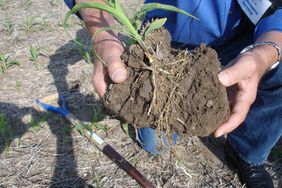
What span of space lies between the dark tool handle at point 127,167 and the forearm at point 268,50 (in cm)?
67

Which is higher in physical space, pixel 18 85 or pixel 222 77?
pixel 222 77

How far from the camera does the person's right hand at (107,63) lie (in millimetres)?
1213

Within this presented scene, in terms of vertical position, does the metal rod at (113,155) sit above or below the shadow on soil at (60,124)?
above

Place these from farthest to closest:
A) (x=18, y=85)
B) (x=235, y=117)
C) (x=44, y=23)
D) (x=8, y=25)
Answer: (x=44, y=23) → (x=8, y=25) → (x=18, y=85) → (x=235, y=117)

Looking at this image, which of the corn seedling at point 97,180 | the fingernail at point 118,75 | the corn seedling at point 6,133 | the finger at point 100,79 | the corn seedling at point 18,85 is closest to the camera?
the fingernail at point 118,75

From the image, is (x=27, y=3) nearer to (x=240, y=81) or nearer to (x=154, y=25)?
(x=154, y=25)

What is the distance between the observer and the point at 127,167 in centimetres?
172

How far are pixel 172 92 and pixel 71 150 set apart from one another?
36.1 inches

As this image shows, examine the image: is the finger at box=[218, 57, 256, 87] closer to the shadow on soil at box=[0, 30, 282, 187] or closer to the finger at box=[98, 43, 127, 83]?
the finger at box=[98, 43, 127, 83]

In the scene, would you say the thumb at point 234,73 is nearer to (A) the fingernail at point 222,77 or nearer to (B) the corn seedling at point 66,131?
(A) the fingernail at point 222,77

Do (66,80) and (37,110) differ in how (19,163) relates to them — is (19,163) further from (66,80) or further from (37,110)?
(66,80)

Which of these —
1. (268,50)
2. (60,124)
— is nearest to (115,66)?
(268,50)

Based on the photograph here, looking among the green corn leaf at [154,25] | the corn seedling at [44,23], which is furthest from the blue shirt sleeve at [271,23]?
the corn seedling at [44,23]

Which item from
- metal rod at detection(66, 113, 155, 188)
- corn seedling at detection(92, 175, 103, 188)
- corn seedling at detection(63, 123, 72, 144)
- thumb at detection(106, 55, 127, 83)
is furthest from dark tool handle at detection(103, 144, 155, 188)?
thumb at detection(106, 55, 127, 83)
